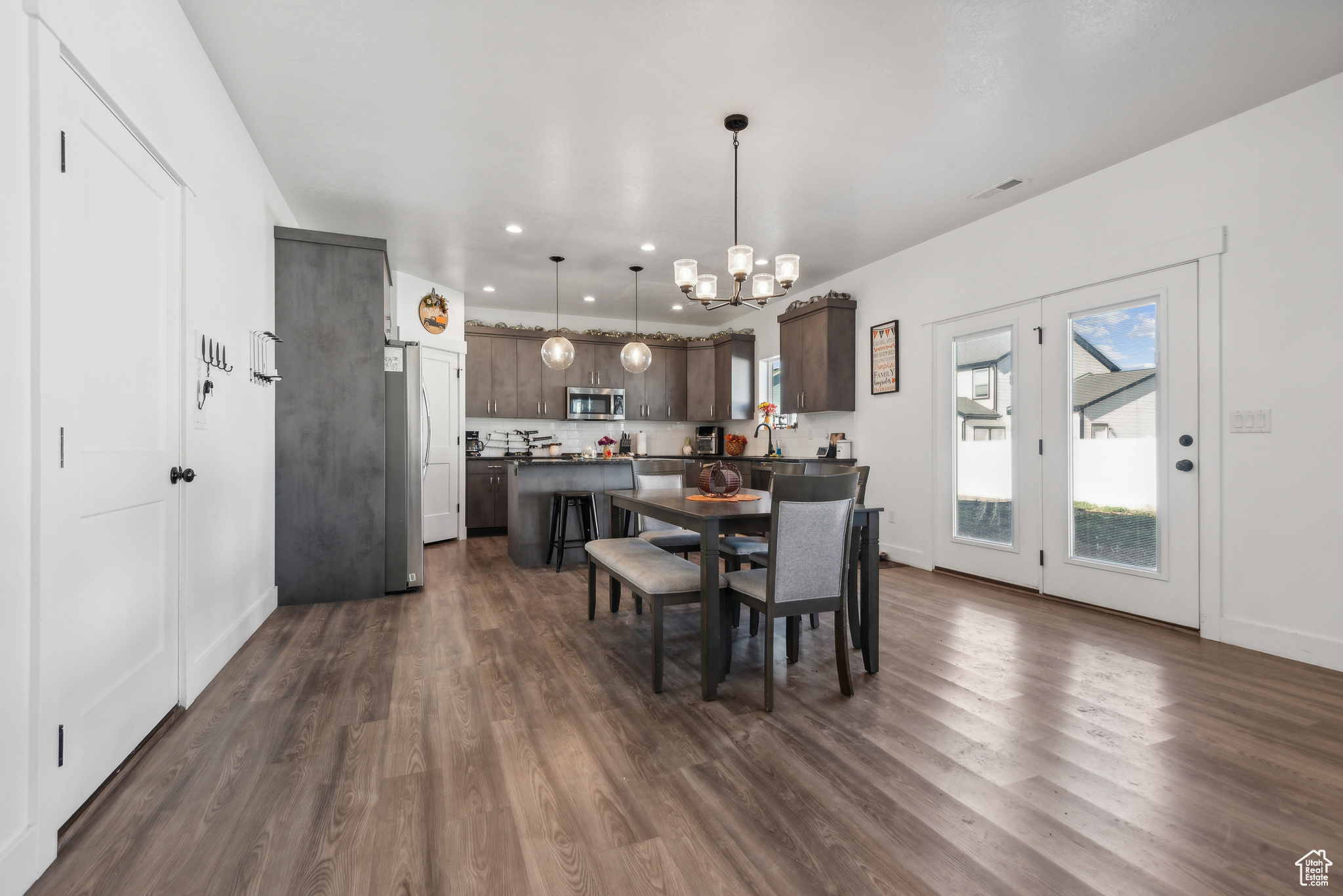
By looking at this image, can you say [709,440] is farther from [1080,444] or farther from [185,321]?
[185,321]

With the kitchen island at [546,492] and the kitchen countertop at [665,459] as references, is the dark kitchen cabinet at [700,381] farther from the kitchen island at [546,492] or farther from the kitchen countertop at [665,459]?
the kitchen island at [546,492]

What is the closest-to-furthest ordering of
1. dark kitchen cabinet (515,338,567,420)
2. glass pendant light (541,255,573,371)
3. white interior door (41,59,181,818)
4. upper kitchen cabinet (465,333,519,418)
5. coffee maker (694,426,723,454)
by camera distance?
white interior door (41,59,181,818) < glass pendant light (541,255,573,371) < upper kitchen cabinet (465,333,519,418) < dark kitchen cabinet (515,338,567,420) < coffee maker (694,426,723,454)

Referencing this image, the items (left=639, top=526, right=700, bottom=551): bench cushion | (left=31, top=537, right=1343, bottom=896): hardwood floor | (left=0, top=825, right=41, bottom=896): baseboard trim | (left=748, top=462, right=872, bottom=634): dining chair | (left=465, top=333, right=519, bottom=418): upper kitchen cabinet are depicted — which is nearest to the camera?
(left=0, top=825, right=41, bottom=896): baseboard trim

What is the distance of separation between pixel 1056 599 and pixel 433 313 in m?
6.14

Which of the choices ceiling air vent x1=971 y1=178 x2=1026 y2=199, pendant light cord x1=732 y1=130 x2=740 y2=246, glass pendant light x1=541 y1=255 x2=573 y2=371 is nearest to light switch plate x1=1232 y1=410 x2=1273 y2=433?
ceiling air vent x1=971 y1=178 x2=1026 y2=199

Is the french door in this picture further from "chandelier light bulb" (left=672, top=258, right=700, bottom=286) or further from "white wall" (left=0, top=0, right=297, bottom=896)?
"white wall" (left=0, top=0, right=297, bottom=896)

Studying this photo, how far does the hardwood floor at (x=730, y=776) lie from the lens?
141 cm

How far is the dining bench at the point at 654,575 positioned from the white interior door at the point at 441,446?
3.57 metres

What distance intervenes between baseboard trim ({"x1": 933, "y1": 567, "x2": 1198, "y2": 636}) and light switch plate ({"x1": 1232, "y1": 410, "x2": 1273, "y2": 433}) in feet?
3.63

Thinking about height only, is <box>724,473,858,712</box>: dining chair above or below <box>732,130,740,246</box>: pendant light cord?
below

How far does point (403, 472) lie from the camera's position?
420 cm

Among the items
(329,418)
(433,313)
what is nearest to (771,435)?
(433,313)

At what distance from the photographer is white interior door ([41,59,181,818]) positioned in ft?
5.10

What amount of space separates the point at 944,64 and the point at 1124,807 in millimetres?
2875
